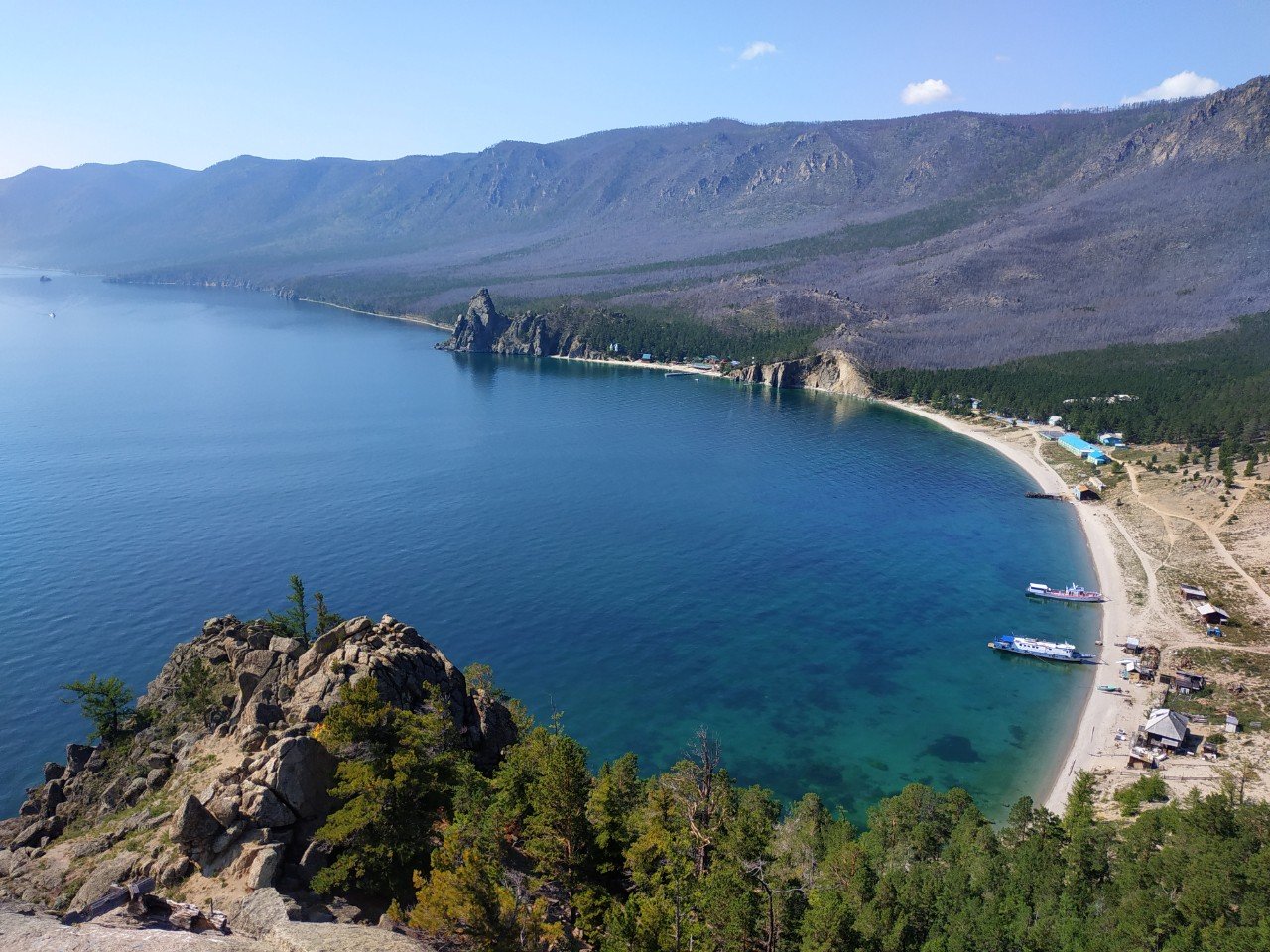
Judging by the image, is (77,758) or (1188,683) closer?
(77,758)

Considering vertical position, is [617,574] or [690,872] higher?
[690,872]

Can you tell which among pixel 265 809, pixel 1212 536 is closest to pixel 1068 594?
pixel 1212 536

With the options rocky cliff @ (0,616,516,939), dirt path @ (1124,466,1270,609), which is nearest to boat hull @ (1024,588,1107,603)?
dirt path @ (1124,466,1270,609)

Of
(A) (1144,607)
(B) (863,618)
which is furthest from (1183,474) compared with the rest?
(B) (863,618)

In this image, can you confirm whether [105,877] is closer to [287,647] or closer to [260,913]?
[260,913]

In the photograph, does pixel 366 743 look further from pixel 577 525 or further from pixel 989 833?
pixel 577 525

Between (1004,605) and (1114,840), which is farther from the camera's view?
(1004,605)

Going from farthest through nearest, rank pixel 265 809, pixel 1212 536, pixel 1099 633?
pixel 1212 536, pixel 1099 633, pixel 265 809

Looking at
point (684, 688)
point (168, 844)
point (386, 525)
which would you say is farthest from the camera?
point (386, 525)
